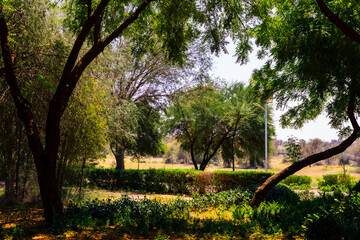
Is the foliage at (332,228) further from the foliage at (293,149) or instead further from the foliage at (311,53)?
the foliage at (293,149)

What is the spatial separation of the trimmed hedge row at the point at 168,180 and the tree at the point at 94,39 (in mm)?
8179

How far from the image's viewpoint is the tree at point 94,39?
6.25 meters

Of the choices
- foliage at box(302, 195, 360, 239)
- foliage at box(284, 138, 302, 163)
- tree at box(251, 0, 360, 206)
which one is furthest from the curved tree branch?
foliage at box(302, 195, 360, 239)

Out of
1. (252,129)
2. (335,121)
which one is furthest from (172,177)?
(252,129)

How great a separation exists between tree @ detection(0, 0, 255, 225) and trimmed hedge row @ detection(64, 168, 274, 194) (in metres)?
8.18

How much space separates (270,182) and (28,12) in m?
9.72

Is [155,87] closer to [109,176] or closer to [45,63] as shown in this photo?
[109,176]

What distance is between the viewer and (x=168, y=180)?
15.7 meters

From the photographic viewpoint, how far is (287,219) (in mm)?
6719

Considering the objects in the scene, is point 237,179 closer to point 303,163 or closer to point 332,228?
point 303,163

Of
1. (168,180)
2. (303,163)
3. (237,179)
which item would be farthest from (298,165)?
(168,180)

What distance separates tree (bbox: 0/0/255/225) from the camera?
625 cm

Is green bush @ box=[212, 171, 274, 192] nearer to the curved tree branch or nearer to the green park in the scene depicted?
the green park

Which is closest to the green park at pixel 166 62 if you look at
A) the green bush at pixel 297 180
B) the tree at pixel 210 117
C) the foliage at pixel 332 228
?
the foliage at pixel 332 228
